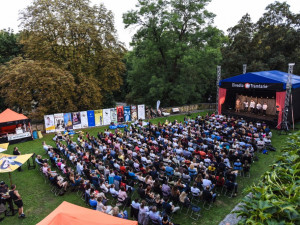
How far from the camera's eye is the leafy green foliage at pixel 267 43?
28844mm

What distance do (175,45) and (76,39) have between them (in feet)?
37.7

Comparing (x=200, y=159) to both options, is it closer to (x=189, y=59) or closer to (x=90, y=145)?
(x=90, y=145)

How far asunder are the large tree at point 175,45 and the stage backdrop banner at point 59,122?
10.9 m

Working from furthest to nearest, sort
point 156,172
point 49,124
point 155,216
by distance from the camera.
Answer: point 49,124, point 156,172, point 155,216

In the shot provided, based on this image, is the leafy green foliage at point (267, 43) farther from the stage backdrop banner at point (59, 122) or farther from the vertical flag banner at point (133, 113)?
the stage backdrop banner at point (59, 122)

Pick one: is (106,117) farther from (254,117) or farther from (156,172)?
(254,117)

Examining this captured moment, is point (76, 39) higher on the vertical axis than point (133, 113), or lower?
higher

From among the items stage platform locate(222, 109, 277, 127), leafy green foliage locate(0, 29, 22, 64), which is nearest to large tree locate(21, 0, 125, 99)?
leafy green foliage locate(0, 29, 22, 64)

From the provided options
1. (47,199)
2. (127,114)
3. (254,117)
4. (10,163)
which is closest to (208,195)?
(47,199)

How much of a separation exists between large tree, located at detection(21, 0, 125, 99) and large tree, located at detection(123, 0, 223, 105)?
3827mm

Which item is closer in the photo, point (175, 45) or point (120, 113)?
point (120, 113)

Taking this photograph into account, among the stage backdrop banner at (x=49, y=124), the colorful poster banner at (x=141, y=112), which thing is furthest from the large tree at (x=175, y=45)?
the stage backdrop banner at (x=49, y=124)

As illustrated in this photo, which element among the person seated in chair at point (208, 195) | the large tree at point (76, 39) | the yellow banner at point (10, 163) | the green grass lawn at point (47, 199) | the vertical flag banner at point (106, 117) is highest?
the large tree at point (76, 39)

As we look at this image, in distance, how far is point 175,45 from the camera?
25.6 metres
